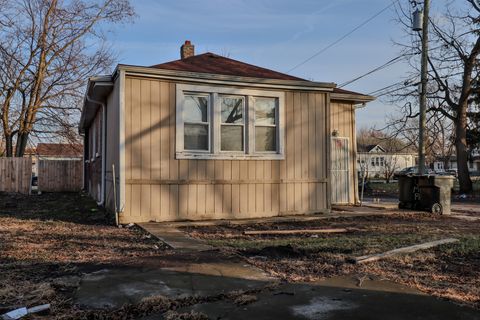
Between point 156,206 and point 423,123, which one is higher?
point 423,123

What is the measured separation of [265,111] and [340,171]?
4081mm

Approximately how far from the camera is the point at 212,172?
33.4ft

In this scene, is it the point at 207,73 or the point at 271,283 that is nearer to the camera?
the point at 271,283

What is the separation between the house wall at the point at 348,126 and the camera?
44.6 ft

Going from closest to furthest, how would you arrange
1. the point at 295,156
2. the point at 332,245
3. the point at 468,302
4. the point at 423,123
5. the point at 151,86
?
the point at 468,302 < the point at 332,245 < the point at 151,86 < the point at 295,156 < the point at 423,123

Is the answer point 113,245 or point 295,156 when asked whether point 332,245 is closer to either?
point 113,245

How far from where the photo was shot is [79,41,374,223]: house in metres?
9.49

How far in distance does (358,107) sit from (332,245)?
323 inches

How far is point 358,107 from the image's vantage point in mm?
14094

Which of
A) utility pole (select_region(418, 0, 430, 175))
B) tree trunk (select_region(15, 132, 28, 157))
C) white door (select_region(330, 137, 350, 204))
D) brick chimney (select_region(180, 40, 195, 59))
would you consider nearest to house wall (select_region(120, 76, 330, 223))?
white door (select_region(330, 137, 350, 204))

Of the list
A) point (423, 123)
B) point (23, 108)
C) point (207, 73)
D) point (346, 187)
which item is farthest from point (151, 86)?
point (23, 108)

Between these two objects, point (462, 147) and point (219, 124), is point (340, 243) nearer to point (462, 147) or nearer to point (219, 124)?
point (219, 124)

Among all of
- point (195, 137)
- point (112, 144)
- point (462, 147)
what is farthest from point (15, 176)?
point (462, 147)

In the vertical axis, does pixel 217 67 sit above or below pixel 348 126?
above
